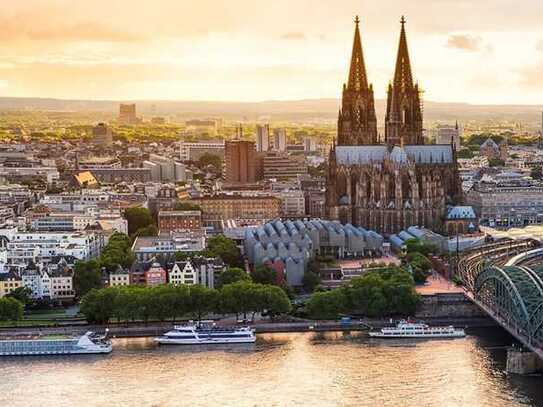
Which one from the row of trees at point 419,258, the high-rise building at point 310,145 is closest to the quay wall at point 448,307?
the row of trees at point 419,258

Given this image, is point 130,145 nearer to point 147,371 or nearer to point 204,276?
point 204,276

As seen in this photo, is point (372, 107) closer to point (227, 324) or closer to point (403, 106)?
point (403, 106)

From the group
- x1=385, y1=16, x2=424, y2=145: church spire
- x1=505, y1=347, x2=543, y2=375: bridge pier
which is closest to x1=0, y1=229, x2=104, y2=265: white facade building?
x1=385, y1=16, x2=424, y2=145: church spire

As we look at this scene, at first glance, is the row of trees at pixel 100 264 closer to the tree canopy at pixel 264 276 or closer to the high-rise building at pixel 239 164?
the tree canopy at pixel 264 276

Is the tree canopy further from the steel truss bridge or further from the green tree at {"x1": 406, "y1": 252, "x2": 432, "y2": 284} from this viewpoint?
the steel truss bridge

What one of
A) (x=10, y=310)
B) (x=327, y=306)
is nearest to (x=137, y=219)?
(x=10, y=310)
